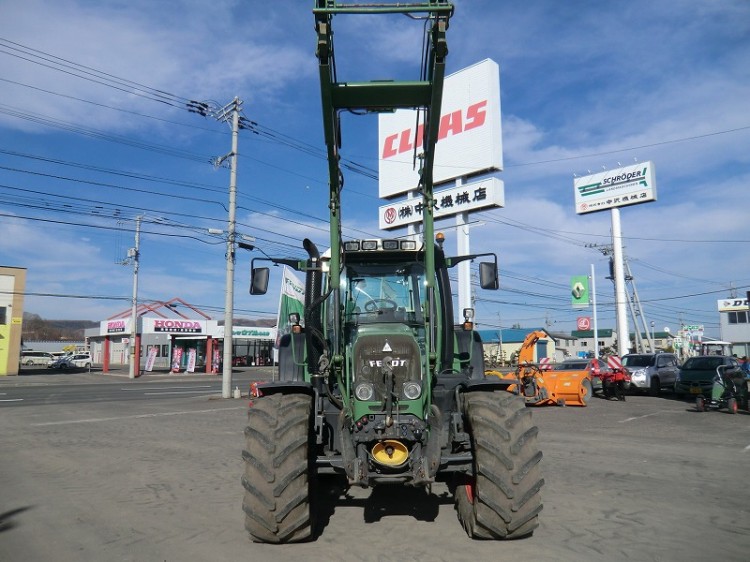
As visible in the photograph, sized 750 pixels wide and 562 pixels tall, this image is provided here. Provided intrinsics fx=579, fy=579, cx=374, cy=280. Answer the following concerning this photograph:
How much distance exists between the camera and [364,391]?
204 inches

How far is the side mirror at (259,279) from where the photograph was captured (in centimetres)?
676

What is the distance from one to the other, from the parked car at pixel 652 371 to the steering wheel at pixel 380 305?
2091 centimetres

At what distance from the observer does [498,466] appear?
487 cm

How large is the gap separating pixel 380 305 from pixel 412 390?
145 centimetres

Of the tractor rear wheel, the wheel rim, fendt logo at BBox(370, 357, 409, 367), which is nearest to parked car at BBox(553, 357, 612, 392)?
the wheel rim

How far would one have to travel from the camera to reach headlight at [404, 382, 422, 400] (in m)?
5.14

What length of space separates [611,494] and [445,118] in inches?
911

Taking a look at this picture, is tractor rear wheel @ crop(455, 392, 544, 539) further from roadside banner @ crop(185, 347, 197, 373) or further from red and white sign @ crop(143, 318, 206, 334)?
red and white sign @ crop(143, 318, 206, 334)

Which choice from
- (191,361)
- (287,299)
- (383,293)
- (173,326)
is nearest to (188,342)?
(173,326)

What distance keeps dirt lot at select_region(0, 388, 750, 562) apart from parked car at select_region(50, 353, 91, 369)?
46844 mm

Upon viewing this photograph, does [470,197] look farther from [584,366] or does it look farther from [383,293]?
[383,293]

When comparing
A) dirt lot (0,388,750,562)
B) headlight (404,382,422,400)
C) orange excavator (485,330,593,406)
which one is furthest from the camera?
orange excavator (485,330,593,406)

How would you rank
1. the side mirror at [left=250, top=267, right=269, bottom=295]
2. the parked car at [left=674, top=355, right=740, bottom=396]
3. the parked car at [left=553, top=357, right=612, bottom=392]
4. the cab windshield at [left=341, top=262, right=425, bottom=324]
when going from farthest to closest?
1. the parked car at [left=553, top=357, right=612, bottom=392]
2. the parked car at [left=674, top=355, right=740, bottom=396]
3. the side mirror at [left=250, top=267, right=269, bottom=295]
4. the cab windshield at [left=341, top=262, right=425, bottom=324]

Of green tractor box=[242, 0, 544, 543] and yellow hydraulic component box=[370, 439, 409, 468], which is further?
yellow hydraulic component box=[370, 439, 409, 468]
